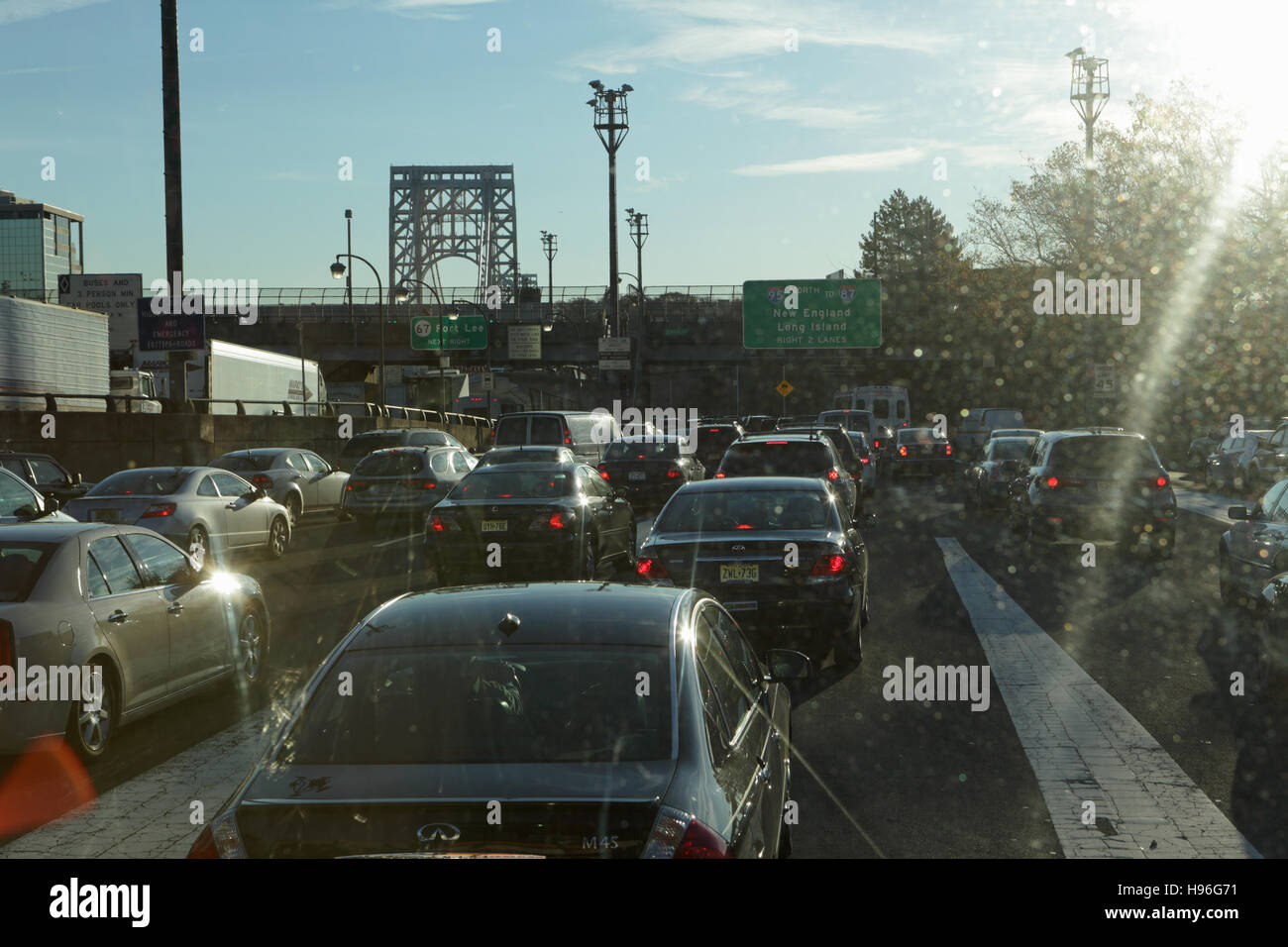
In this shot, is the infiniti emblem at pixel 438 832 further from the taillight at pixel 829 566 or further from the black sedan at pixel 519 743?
the taillight at pixel 829 566

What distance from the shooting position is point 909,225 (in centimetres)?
13938

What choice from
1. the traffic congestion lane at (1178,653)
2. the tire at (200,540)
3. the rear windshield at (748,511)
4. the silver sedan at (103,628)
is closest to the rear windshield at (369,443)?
the tire at (200,540)

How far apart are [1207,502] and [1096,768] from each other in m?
24.9

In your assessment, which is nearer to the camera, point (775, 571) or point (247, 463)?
point (775, 571)

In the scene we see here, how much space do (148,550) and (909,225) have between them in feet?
447

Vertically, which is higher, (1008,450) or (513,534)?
(1008,450)

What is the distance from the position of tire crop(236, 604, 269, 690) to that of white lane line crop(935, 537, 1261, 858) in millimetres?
5607

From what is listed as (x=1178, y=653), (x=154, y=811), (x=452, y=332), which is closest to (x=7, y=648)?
(x=154, y=811)

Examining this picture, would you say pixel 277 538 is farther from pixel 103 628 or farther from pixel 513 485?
pixel 103 628

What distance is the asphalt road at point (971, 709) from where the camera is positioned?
6.32m

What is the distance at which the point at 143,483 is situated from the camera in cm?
1881

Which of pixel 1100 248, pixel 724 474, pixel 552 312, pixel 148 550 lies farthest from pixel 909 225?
pixel 148 550
